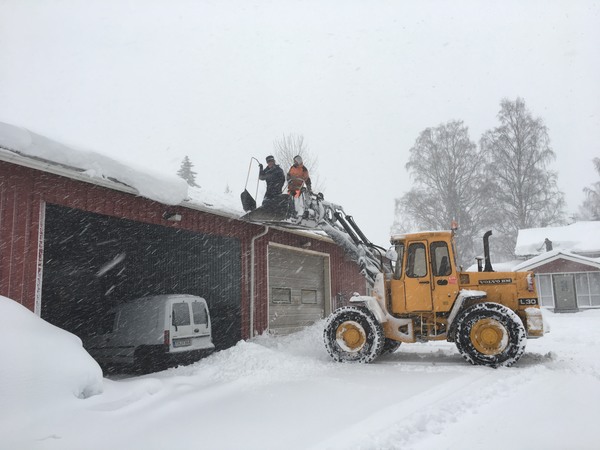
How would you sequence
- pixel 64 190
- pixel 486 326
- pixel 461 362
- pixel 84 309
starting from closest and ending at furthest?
1. pixel 64 190
2. pixel 486 326
3. pixel 461 362
4. pixel 84 309

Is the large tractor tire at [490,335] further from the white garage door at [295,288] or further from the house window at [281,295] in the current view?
the house window at [281,295]

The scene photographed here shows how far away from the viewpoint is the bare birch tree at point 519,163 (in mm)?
34906

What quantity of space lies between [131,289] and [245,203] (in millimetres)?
4935

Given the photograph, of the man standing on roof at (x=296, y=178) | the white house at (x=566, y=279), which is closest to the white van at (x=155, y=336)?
the man standing on roof at (x=296, y=178)

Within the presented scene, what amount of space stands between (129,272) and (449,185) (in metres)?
25.4

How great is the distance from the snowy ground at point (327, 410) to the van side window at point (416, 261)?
1.86 m

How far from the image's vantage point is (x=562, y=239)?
33.0m

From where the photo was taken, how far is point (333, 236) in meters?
10.9

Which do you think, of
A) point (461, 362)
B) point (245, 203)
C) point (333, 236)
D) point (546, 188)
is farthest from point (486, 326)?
point (546, 188)

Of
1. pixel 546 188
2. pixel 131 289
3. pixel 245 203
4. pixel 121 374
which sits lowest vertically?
pixel 121 374

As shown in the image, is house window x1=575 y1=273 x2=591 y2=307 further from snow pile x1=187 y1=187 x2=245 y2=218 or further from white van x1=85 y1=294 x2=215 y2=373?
white van x1=85 y1=294 x2=215 y2=373

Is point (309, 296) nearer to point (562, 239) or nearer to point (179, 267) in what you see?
point (179, 267)

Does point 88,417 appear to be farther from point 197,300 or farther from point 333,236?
point 333,236

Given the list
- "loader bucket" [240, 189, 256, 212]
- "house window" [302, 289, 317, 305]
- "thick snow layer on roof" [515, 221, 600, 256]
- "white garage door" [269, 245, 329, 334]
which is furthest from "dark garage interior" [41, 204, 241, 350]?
"thick snow layer on roof" [515, 221, 600, 256]
